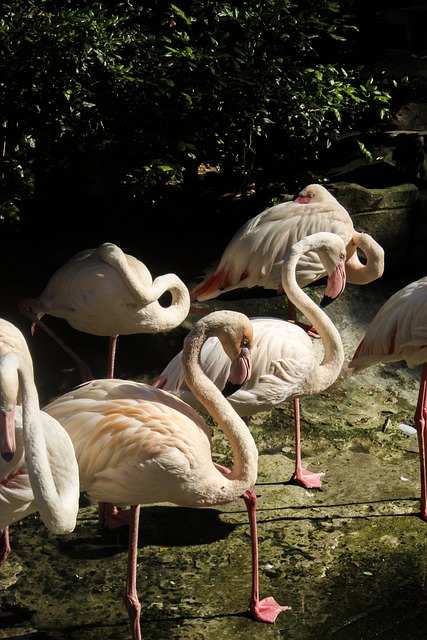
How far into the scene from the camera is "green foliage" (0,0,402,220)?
15.0 ft

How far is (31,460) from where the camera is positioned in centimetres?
284

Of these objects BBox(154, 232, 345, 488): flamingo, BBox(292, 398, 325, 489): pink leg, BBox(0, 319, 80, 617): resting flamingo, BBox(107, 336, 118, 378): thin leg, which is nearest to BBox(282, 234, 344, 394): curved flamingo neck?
BBox(154, 232, 345, 488): flamingo

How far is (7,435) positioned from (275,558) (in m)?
1.57

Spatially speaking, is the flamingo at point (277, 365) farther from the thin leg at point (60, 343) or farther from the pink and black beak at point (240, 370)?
the thin leg at point (60, 343)

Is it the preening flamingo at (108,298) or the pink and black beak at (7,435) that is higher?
the pink and black beak at (7,435)

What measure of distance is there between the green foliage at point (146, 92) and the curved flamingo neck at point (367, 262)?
80 cm

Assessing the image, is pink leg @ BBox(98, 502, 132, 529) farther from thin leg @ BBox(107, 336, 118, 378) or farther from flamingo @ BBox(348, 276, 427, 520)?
flamingo @ BBox(348, 276, 427, 520)

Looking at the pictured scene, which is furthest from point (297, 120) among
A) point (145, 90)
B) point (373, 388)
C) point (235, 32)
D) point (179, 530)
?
point (179, 530)

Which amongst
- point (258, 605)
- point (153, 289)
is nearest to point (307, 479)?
point (258, 605)

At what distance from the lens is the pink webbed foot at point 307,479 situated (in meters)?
4.55

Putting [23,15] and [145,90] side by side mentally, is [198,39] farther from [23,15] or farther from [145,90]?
[23,15]

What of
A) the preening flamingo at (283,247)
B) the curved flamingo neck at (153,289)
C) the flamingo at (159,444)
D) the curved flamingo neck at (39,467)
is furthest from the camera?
the preening flamingo at (283,247)

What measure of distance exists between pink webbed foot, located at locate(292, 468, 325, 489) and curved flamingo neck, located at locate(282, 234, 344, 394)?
591 mm

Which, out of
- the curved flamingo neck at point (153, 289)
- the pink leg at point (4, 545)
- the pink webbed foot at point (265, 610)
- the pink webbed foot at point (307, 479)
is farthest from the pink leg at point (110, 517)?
the curved flamingo neck at point (153, 289)
